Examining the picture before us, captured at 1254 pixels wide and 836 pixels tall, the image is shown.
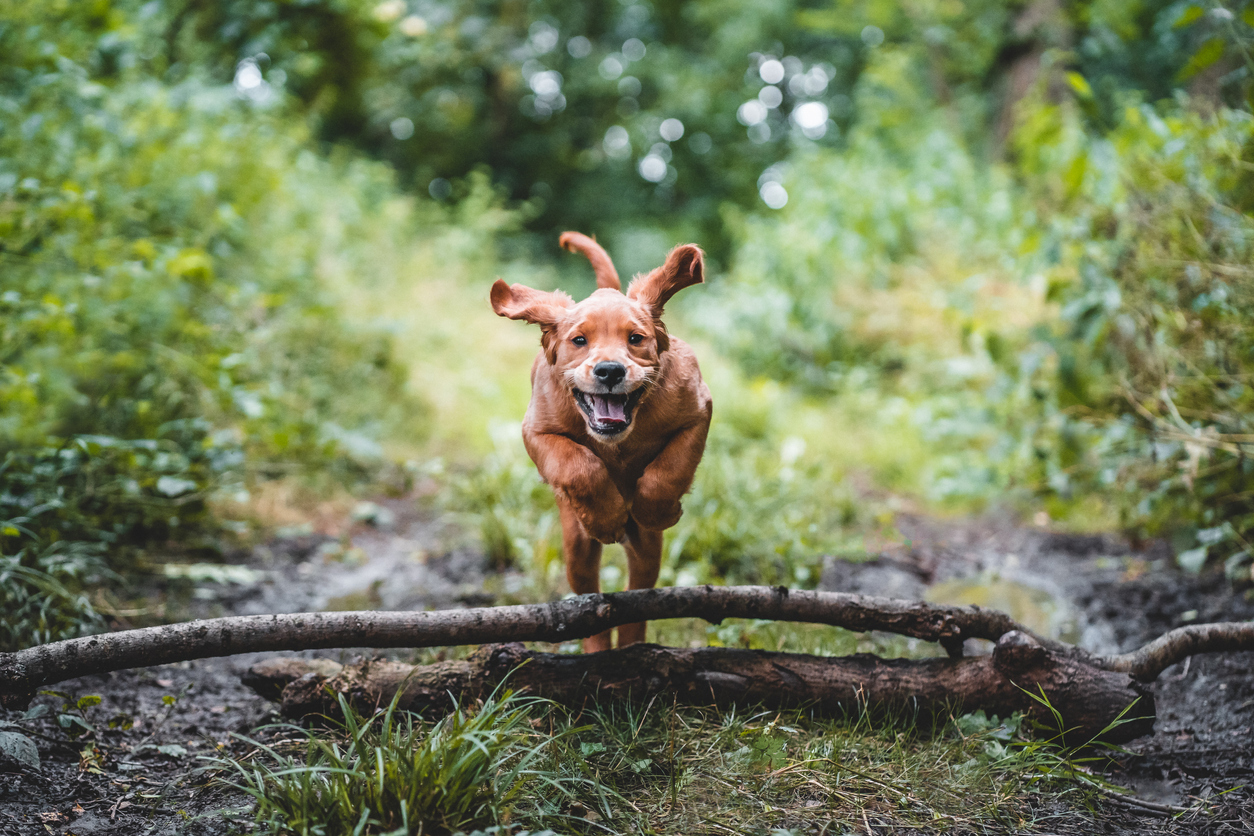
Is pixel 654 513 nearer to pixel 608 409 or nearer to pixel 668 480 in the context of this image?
pixel 668 480

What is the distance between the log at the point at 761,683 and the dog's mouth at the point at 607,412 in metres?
0.88

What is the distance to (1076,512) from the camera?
517 cm

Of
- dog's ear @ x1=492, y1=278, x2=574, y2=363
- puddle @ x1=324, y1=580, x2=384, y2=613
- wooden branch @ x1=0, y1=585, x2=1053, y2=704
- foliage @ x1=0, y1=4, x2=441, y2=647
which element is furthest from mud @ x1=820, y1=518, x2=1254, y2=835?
foliage @ x1=0, y1=4, x2=441, y2=647

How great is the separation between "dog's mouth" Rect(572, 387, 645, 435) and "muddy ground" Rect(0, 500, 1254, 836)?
140cm

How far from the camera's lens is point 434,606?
3.76 meters

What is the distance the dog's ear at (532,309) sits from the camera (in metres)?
2.23

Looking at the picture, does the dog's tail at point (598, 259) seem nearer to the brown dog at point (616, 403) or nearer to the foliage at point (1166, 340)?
the brown dog at point (616, 403)

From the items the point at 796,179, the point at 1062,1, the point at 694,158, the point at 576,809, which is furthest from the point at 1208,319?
the point at 694,158

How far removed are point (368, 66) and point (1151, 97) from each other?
12.1 meters

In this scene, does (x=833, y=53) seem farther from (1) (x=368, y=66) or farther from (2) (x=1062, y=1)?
(1) (x=368, y=66)

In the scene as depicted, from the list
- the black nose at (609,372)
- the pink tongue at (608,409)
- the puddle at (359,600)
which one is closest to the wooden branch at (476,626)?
the pink tongue at (608,409)

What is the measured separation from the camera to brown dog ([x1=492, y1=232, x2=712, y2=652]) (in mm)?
2080

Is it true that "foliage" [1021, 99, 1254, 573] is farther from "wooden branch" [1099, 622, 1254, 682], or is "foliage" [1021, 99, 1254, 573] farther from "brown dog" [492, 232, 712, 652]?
"brown dog" [492, 232, 712, 652]

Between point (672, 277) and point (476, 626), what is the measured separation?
3.85 ft
